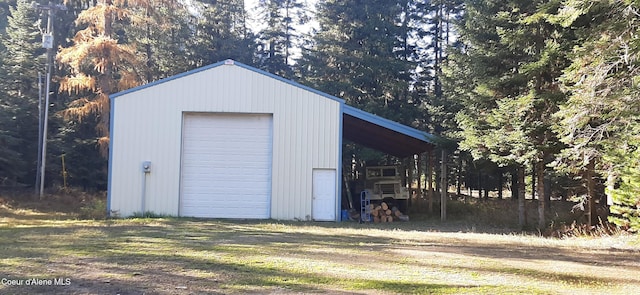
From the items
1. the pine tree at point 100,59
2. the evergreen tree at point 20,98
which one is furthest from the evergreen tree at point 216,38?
the evergreen tree at point 20,98

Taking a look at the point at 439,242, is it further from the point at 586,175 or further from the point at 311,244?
the point at 586,175

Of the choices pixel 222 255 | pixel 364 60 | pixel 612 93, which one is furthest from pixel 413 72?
pixel 222 255

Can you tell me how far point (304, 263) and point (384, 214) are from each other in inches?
512

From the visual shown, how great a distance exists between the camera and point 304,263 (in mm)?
8062

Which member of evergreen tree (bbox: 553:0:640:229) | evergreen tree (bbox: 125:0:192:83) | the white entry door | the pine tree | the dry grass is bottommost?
the dry grass

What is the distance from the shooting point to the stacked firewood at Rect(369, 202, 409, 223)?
806 inches

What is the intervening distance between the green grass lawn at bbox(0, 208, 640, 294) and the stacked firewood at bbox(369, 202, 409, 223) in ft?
24.9

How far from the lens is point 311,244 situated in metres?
10.7

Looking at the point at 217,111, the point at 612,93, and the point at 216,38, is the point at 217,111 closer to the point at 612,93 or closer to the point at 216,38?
the point at 612,93

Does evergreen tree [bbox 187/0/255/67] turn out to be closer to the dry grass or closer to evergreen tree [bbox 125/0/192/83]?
evergreen tree [bbox 125/0/192/83]

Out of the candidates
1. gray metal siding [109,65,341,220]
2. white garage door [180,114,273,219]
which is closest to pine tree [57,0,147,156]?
gray metal siding [109,65,341,220]

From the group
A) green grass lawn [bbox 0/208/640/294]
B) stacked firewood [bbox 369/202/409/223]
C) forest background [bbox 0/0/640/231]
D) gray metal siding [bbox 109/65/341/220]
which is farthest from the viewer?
stacked firewood [bbox 369/202/409/223]

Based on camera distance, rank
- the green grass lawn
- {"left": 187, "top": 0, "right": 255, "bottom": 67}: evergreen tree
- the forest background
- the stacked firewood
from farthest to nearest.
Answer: {"left": 187, "top": 0, "right": 255, "bottom": 67}: evergreen tree → the stacked firewood → the forest background → the green grass lawn

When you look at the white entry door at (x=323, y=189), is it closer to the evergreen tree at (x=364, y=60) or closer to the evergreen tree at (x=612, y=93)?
the evergreen tree at (x=612, y=93)
